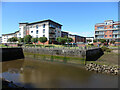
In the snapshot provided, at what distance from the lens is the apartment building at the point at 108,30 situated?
45.6 meters

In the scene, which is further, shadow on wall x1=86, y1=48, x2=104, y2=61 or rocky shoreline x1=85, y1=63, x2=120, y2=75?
shadow on wall x1=86, y1=48, x2=104, y2=61

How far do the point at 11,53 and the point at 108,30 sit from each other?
52.0 m

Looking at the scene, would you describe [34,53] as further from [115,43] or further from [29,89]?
[115,43]

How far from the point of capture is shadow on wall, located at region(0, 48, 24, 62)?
2222 cm

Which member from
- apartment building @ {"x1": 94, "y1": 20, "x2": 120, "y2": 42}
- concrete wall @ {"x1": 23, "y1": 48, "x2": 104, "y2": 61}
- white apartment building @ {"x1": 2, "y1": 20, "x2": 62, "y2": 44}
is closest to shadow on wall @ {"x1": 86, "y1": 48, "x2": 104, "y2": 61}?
concrete wall @ {"x1": 23, "y1": 48, "x2": 104, "y2": 61}

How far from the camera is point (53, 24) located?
48969 mm

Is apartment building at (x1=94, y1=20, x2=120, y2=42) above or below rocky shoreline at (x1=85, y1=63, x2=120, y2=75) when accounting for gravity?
above

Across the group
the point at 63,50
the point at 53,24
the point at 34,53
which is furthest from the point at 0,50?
the point at 53,24

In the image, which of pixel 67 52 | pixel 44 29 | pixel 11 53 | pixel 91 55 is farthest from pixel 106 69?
pixel 44 29

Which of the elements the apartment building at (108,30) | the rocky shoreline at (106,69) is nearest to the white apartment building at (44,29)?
the apartment building at (108,30)

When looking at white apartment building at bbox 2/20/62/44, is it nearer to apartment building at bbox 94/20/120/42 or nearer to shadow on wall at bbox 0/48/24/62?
shadow on wall at bbox 0/48/24/62

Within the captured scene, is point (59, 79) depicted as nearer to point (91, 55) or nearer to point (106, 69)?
point (106, 69)

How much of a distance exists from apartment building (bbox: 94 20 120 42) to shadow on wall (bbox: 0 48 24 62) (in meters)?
46.8

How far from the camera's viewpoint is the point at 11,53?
A: 2431 cm
